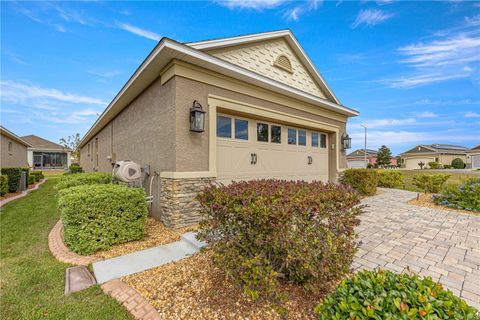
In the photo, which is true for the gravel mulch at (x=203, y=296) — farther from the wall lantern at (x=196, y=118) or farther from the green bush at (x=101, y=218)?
the wall lantern at (x=196, y=118)

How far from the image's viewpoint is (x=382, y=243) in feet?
13.1

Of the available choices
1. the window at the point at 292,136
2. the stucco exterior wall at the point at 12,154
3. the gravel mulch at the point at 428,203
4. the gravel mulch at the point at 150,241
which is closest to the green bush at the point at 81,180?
the gravel mulch at the point at 150,241

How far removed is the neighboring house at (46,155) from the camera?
90.0 feet

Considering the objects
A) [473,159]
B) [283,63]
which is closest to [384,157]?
[473,159]

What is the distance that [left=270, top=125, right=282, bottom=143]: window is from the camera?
7.60 metres

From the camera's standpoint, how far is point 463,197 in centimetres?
683

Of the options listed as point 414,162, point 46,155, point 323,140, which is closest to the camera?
point 323,140

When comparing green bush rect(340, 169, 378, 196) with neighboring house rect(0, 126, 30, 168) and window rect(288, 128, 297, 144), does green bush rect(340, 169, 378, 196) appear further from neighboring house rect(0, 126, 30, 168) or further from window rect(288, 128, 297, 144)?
neighboring house rect(0, 126, 30, 168)

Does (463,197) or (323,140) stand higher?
(323,140)

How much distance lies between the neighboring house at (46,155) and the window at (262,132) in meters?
33.0

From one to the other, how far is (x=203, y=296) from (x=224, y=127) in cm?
468

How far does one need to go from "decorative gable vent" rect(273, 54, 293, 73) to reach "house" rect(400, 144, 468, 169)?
132 feet

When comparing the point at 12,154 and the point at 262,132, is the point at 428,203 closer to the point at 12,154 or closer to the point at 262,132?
the point at 262,132

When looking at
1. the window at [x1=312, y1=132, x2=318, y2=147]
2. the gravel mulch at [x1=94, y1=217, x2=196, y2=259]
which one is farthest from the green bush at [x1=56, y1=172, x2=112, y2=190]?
the window at [x1=312, y1=132, x2=318, y2=147]
